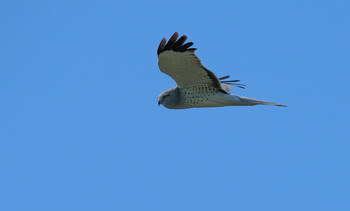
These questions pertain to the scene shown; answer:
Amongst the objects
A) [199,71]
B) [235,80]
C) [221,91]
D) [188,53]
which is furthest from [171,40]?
[235,80]

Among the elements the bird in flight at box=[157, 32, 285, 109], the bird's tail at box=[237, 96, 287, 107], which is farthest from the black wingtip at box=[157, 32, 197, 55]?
the bird's tail at box=[237, 96, 287, 107]

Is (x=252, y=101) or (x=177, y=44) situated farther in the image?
(x=252, y=101)

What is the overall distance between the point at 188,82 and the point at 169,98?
674 millimetres

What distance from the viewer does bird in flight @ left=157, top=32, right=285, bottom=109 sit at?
9.56 metres

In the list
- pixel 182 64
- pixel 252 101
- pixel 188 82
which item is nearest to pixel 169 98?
pixel 188 82

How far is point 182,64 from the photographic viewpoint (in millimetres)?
9992

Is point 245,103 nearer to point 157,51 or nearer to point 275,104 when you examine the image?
point 275,104

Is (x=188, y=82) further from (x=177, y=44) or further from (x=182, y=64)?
(x=177, y=44)

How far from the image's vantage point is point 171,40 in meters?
9.44

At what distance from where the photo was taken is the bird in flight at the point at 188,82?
9.56m

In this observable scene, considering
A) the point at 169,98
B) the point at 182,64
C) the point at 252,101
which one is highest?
the point at 182,64

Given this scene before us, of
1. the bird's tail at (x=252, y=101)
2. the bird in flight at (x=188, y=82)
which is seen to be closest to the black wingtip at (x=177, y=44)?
the bird in flight at (x=188, y=82)

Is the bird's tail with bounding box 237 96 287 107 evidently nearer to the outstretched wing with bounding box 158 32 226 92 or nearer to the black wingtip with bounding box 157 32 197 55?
the outstretched wing with bounding box 158 32 226 92

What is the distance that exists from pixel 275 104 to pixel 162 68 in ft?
7.77
